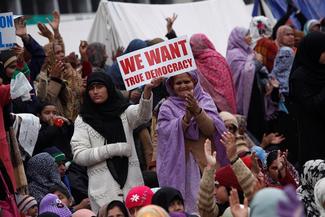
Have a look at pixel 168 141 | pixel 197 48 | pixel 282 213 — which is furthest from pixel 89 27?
pixel 282 213

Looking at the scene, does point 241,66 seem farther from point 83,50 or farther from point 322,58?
point 322,58

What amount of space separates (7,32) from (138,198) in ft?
6.80

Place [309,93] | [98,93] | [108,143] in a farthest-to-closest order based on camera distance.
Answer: [309,93] → [98,93] → [108,143]

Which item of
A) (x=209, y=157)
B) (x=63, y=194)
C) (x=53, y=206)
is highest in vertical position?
(x=209, y=157)

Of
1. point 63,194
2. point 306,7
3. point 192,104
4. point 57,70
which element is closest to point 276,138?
point 57,70

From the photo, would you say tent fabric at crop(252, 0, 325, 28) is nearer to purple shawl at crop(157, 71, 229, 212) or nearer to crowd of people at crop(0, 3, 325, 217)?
crowd of people at crop(0, 3, 325, 217)

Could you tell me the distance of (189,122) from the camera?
861 centimetres

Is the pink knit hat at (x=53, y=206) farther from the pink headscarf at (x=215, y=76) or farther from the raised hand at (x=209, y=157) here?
the pink headscarf at (x=215, y=76)

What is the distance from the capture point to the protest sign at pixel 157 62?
898cm

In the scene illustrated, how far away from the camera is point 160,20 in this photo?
1543 centimetres

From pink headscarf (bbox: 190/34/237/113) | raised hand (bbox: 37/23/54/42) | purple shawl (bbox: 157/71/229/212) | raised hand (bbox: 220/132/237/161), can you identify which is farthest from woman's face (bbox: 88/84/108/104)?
pink headscarf (bbox: 190/34/237/113)

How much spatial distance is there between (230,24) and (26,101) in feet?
22.0

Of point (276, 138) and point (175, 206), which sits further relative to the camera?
point (276, 138)

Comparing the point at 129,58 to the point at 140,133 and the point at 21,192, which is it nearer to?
the point at 140,133
